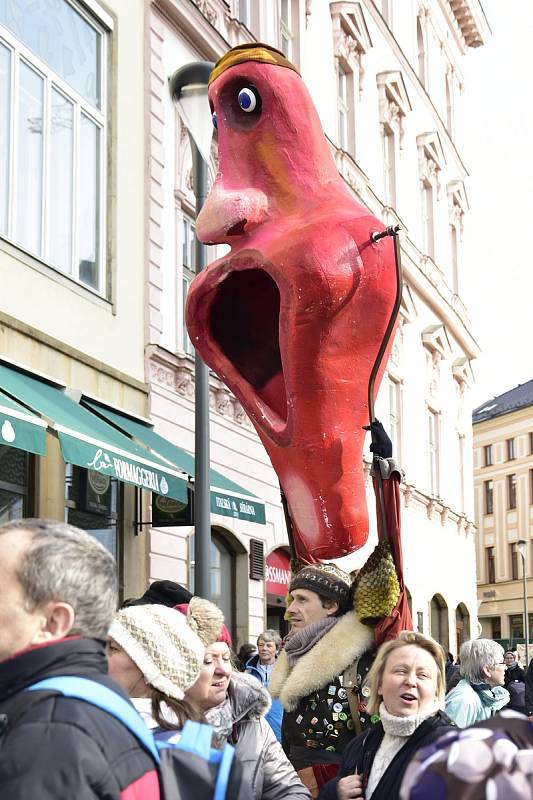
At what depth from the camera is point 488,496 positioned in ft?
208

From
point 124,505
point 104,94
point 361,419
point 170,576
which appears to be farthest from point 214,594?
point 361,419

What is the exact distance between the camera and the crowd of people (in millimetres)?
2170

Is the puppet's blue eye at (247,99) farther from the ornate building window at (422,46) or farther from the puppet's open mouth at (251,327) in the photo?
the ornate building window at (422,46)

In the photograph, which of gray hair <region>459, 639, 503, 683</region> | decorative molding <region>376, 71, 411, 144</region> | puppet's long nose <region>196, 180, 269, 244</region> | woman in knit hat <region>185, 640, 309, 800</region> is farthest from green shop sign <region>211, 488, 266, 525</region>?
decorative molding <region>376, 71, 411, 144</region>

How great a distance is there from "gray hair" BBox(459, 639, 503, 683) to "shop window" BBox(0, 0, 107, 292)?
19.6ft

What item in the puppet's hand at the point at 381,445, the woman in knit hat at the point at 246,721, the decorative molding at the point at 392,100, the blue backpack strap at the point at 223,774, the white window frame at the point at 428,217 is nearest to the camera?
the blue backpack strap at the point at 223,774

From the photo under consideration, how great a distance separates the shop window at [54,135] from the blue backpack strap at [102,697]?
31.7ft

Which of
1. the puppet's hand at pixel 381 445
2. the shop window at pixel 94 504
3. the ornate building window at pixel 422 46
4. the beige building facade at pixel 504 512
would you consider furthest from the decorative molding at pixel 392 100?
the beige building facade at pixel 504 512

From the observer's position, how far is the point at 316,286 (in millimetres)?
6637

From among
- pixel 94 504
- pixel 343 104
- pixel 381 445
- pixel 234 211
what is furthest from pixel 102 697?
pixel 343 104

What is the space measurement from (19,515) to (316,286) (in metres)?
5.92

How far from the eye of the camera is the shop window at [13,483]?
453 inches

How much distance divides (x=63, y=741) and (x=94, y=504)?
35.7ft

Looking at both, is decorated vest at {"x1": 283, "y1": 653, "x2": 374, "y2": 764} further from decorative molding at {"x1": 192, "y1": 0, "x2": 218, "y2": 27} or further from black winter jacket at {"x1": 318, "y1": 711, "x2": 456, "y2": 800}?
decorative molding at {"x1": 192, "y1": 0, "x2": 218, "y2": 27}
